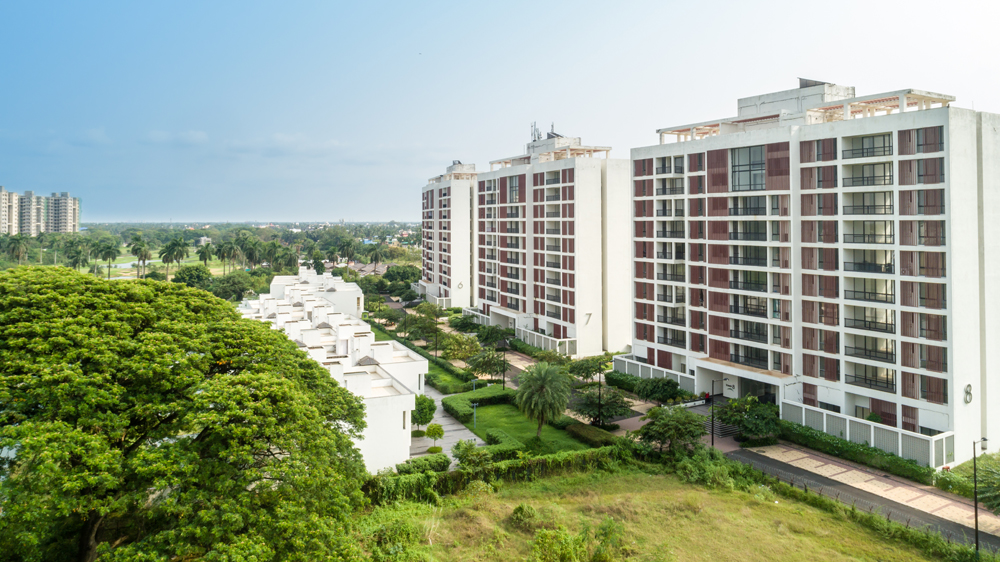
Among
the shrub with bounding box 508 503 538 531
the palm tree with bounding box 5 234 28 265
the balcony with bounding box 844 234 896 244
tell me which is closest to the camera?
the shrub with bounding box 508 503 538 531

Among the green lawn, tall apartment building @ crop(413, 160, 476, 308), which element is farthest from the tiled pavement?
tall apartment building @ crop(413, 160, 476, 308)

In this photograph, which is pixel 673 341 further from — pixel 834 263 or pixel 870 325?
pixel 870 325

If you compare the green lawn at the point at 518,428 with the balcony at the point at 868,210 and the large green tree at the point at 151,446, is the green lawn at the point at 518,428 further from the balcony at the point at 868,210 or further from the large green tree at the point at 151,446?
the balcony at the point at 868,210

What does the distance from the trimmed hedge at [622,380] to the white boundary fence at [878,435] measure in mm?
13562

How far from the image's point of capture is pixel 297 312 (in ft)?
211

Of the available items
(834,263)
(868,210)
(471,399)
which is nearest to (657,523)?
(834,263)

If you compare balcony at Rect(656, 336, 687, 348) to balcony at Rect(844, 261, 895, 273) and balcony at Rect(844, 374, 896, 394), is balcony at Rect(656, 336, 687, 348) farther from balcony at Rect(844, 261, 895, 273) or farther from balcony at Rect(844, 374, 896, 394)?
balcony at Rect(844, 261, 895, 273)

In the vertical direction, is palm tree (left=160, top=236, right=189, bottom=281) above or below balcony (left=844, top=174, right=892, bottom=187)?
below

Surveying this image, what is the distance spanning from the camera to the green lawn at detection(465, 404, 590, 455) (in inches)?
1690

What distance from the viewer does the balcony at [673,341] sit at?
5457cm

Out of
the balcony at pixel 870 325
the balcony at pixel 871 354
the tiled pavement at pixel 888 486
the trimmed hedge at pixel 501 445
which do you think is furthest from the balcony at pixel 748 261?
the trimmed hedge at pixel 501 445

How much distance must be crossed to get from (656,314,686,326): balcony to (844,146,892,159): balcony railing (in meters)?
18.8

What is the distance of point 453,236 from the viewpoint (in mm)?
100750

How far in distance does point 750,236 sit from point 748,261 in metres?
1.93
